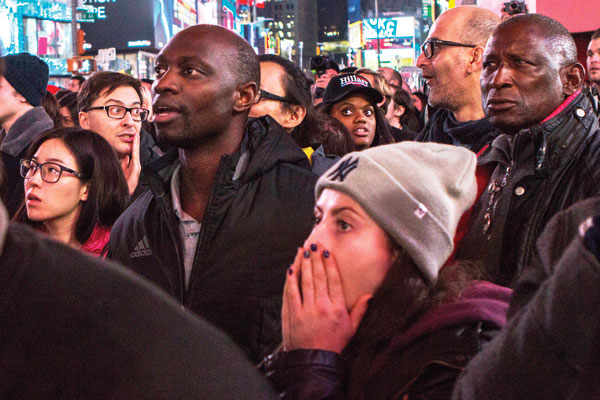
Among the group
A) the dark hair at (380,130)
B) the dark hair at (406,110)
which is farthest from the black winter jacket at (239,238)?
the dark hair at (406,110)

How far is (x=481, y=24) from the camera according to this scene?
5.02 metres

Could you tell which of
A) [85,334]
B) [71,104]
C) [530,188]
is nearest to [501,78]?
[530,188]

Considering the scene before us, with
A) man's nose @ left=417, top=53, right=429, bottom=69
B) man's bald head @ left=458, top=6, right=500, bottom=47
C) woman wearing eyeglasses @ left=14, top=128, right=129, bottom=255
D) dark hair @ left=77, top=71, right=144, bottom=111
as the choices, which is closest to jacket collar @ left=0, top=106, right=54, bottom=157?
dark hair @ left=77, top=71, right=144, bottom=111

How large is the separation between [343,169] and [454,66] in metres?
2.94

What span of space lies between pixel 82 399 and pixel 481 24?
15.2 ft

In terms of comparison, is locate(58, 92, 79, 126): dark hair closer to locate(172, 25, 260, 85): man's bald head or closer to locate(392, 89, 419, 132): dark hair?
locate(392, 89, 419, 132): dark hair

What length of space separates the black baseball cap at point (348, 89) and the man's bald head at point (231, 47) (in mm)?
2781

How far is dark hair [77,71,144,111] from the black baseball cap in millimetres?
1610

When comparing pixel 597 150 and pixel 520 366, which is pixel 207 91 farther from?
pixel 520 366

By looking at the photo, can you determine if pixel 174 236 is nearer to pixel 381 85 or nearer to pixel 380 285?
pixel 380 285

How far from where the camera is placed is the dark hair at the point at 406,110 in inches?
374

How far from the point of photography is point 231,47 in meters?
3.42

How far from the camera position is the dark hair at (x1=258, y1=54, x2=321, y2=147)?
4789 millimetres

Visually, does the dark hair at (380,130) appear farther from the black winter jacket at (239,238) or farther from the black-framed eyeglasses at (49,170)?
the black winter jacket at (239,238)
